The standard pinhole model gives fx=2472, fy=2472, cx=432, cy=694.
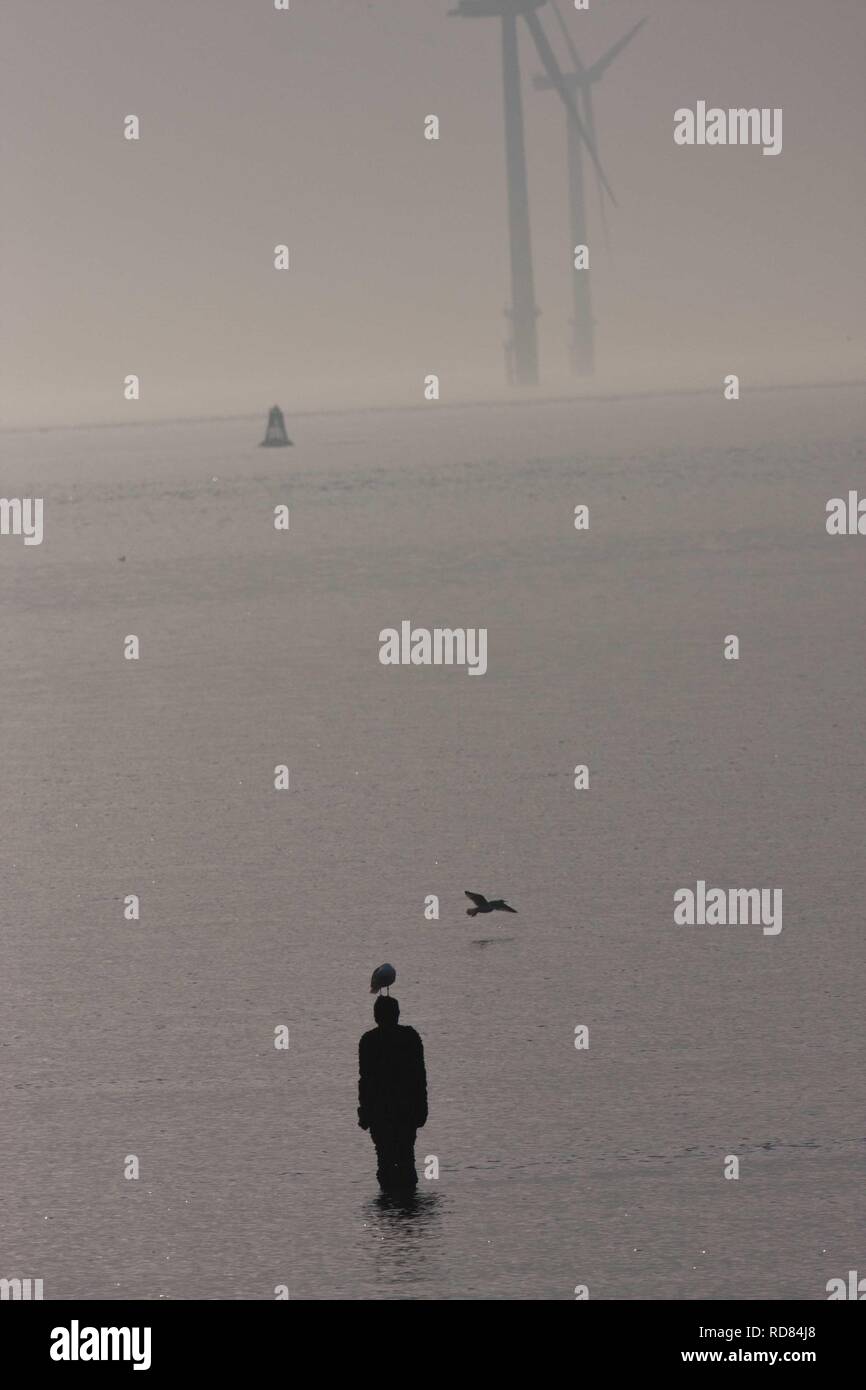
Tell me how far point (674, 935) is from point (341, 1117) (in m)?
5.54

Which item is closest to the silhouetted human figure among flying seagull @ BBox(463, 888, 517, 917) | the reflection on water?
the reflection on water

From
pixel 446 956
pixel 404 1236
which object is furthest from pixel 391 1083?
pixel 446 956

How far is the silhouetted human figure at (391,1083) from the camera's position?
1508cm

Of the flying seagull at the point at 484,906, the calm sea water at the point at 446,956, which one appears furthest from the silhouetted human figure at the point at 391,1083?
the flying seagull at the point at 484,906

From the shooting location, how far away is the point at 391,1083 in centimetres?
1514

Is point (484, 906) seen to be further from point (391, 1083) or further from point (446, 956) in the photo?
point (391, 1083)

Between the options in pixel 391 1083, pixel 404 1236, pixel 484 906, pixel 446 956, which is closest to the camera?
pixel 404 1236

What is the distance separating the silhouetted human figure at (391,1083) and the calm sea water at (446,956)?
51cm

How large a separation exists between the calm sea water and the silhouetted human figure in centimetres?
51

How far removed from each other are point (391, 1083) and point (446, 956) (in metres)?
6.22

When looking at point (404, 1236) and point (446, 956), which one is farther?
point (446, 956)

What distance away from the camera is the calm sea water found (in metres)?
15.1

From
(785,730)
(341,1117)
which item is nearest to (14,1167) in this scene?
(341,1117)

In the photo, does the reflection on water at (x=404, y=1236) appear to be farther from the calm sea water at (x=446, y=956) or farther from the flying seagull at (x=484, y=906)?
the flying seagull at (x=484, y=906)
